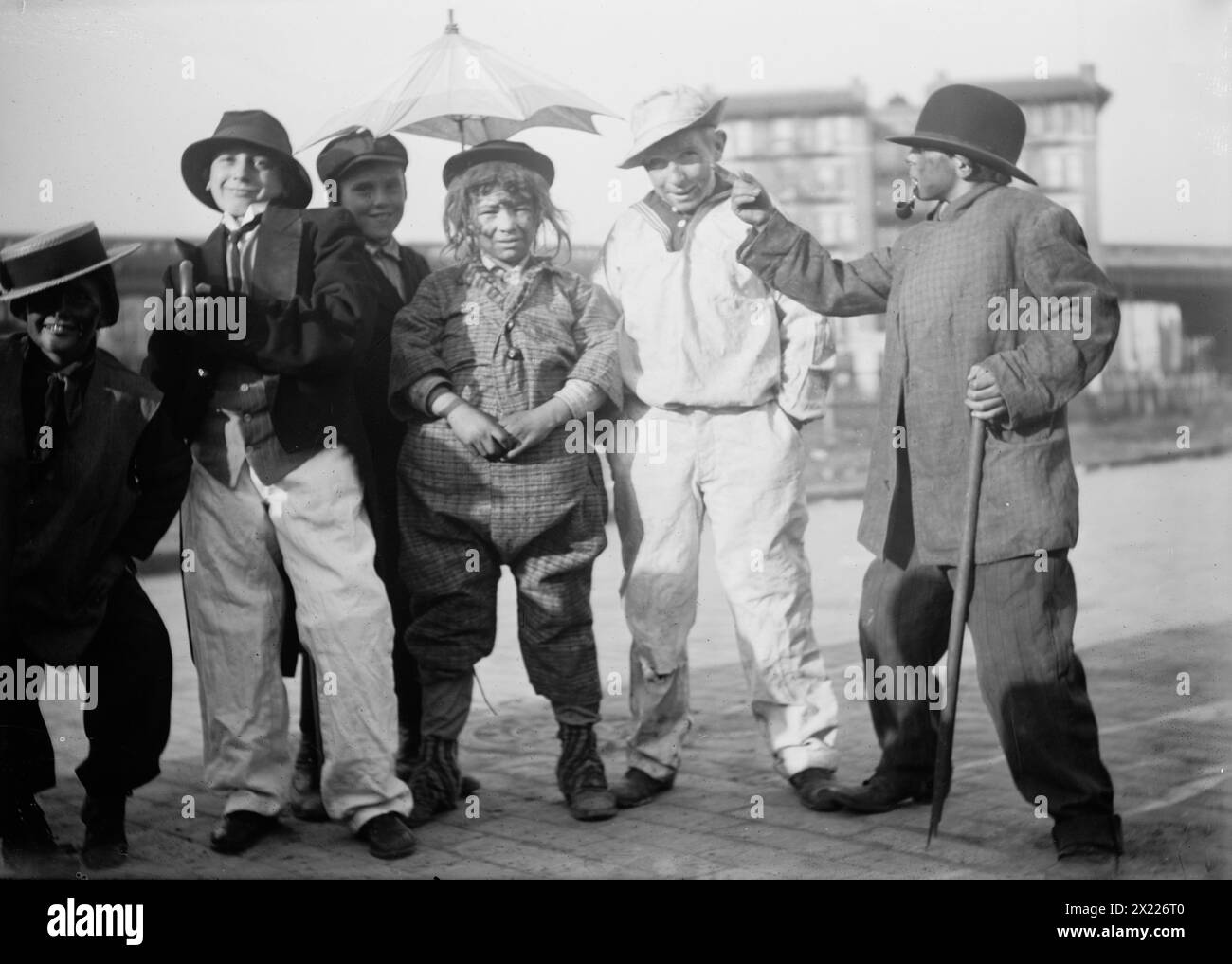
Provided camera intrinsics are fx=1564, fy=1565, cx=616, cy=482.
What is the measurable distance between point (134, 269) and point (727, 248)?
5.88 feet

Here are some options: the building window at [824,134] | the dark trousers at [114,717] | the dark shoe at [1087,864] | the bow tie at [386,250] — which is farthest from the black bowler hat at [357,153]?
the dark shoe at [1087,864]

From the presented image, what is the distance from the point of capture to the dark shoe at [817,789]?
433 cm

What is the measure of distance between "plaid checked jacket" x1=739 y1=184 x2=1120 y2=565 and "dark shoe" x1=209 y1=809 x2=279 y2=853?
1.84 meters

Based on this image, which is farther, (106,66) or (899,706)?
(106,66)

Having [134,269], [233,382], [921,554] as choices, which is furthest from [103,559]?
[921,554]

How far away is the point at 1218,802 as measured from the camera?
14.0ft

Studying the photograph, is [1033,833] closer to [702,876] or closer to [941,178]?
[702,876]

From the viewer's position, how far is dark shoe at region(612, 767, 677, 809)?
447 cm

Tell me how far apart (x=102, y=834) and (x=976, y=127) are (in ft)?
9.85

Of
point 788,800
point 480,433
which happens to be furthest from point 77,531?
point 788,800

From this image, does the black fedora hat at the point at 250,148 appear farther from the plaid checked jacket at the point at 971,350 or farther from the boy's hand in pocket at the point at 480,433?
the plaid checked jacket at the point at 971,350

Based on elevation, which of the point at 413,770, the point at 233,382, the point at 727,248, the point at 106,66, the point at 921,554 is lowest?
the point at 413,770
